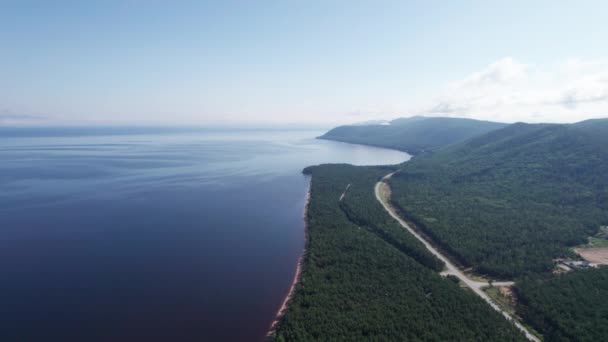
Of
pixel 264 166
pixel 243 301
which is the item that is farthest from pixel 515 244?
pixel 264 166

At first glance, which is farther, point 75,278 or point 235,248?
point 235,248

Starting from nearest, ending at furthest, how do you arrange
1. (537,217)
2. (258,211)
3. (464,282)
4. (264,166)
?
(464,282)
(537,217)
(258,211)
(264,166)

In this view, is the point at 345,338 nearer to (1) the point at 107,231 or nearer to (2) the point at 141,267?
(2) the point at 141,267

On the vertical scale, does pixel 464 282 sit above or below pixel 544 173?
below

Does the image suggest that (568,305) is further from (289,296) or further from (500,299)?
(289,296)

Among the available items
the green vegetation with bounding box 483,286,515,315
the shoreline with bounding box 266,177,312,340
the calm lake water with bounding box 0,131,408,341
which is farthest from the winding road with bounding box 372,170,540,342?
the calm lake water with bounding box 0,131,408,341

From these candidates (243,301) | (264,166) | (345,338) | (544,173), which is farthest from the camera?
(264,166)
